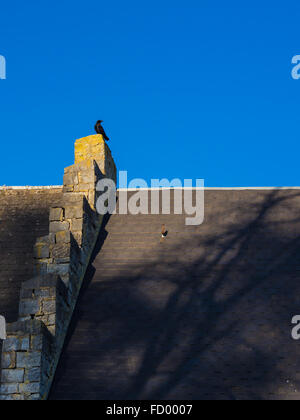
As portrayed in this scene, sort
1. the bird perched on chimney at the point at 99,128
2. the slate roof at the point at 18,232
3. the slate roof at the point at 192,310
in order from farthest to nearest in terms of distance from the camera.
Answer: the bird perched on chimney at the point at 99,128, the slate roof at the point at 18,232, the slate roof at the point at 192,310

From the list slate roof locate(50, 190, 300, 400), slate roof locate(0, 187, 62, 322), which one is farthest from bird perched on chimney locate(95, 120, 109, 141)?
slate roof locate(50, 190, 300, 400)

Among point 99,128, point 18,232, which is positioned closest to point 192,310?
point 18,232

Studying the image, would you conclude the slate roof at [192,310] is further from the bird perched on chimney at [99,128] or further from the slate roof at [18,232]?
the bird perched on chimney at [99,128]

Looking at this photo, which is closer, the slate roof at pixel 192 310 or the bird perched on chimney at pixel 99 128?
the slate roof at pixel 192 310

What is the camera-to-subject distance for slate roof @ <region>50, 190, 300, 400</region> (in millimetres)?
14570

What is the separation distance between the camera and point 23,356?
49.0ft

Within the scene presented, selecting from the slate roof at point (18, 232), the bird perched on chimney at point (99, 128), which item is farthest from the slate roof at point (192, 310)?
the bird perched on chimney at point (99, 128)

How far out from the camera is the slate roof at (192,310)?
47.8 feet

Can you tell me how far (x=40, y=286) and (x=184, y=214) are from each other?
529cm

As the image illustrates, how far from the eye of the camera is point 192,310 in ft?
53.8

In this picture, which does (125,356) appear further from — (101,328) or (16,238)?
(16,238)

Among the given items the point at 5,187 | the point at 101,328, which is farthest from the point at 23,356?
the point at 5,187

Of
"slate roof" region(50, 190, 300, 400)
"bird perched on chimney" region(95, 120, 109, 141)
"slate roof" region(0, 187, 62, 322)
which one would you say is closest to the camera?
"slate roof" region(50, 190, 300, 400)

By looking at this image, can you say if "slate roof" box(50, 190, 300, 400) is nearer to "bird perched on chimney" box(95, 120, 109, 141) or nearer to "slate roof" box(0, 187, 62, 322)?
"slate roof" box(0, 187, 62, 322)
